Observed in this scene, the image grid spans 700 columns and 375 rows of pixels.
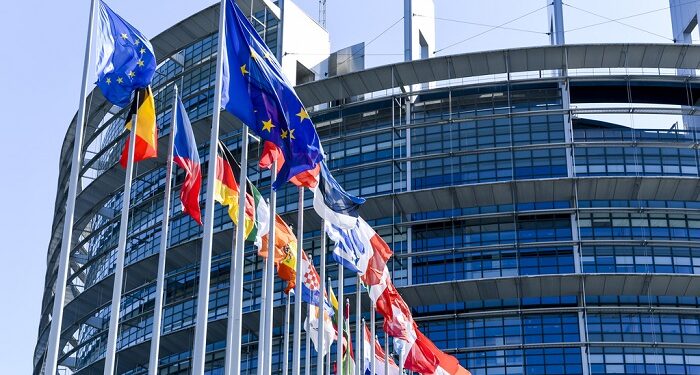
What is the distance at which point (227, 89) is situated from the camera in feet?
84.5

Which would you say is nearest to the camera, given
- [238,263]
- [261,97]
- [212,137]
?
[212,137]

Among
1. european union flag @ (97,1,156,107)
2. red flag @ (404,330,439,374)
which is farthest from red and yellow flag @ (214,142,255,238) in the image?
red flag @ (404,330,439,374)

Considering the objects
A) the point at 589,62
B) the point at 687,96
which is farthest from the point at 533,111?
the point at 687,96

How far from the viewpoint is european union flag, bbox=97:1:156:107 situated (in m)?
25.3

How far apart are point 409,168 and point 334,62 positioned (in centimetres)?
1208

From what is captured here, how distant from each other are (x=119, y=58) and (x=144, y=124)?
179cm

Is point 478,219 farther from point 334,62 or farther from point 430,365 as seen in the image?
point 430,365

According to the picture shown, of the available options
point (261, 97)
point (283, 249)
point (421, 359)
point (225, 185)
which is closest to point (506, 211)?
point (421, 359)

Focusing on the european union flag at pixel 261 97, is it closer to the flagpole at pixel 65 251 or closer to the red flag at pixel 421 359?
the flagpole at pixel 65 251

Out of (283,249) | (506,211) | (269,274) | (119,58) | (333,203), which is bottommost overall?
(269,274)

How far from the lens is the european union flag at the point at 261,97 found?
2581 cm

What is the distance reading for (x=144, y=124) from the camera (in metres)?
26.6

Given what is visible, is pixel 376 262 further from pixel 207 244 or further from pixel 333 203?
pixel 207 244

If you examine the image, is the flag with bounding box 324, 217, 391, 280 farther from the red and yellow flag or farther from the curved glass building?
the curved glass building
